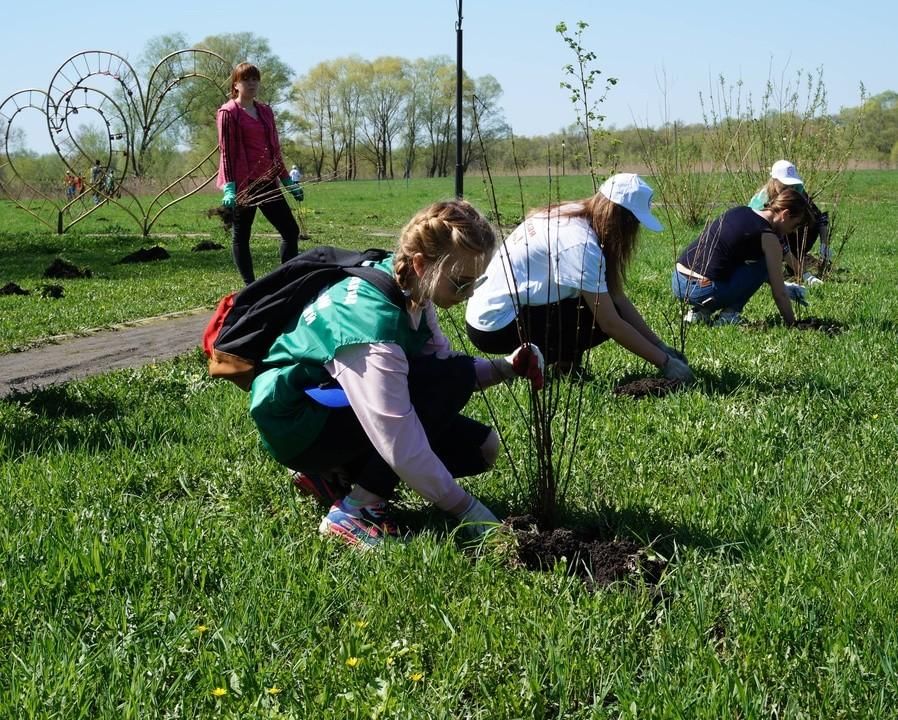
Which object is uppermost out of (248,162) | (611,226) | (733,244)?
(248,162)

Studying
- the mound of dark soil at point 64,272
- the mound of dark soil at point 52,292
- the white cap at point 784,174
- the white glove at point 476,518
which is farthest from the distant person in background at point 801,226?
the mound of dark soil at point 64,272

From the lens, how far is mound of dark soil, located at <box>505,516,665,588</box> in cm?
262

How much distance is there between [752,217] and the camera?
21.1 ft

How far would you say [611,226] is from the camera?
176 inches

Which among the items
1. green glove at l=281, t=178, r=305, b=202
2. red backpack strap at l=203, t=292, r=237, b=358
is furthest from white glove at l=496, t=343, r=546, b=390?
green glove at l=281, t=178, r=305, b=202

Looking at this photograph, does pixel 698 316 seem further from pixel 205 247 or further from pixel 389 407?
pixel 205 247

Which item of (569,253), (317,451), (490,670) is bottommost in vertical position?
(490,670)

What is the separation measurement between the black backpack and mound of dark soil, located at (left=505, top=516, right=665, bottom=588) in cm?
99

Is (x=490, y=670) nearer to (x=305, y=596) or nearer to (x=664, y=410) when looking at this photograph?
(x=305, y=596)

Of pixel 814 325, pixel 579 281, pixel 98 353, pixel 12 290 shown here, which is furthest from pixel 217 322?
→ pixel 12 290

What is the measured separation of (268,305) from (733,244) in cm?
431

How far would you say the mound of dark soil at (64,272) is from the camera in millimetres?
10906

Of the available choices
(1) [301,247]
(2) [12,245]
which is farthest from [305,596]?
(2) [12,245]

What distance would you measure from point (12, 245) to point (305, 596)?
14738 mm
